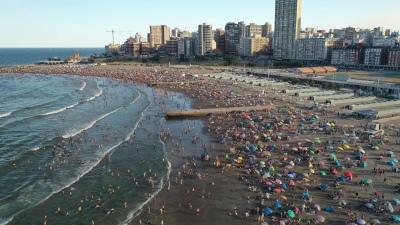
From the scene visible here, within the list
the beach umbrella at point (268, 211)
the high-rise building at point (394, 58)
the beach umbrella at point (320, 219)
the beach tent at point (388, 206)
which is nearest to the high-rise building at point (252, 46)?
the high-rise building at point (394, 58)

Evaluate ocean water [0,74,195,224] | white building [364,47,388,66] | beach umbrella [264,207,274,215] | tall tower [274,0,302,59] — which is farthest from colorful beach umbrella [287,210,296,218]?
tall tower [274,0,302,59]

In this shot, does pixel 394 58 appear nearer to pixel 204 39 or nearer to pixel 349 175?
pixel 204 39

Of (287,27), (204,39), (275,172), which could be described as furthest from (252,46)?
(275,172)

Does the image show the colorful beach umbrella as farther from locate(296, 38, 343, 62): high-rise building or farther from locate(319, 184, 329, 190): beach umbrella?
locate(296, 38, 343, 62): high-rise building

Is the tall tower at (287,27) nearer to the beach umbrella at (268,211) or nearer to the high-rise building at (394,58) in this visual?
the high-rise building at (394,58)

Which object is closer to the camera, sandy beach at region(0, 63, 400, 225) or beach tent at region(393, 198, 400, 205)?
sandy beach at region(0, 63, 400, 225)

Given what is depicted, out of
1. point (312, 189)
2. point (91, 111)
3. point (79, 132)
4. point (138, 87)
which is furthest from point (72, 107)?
point (312, 189)
